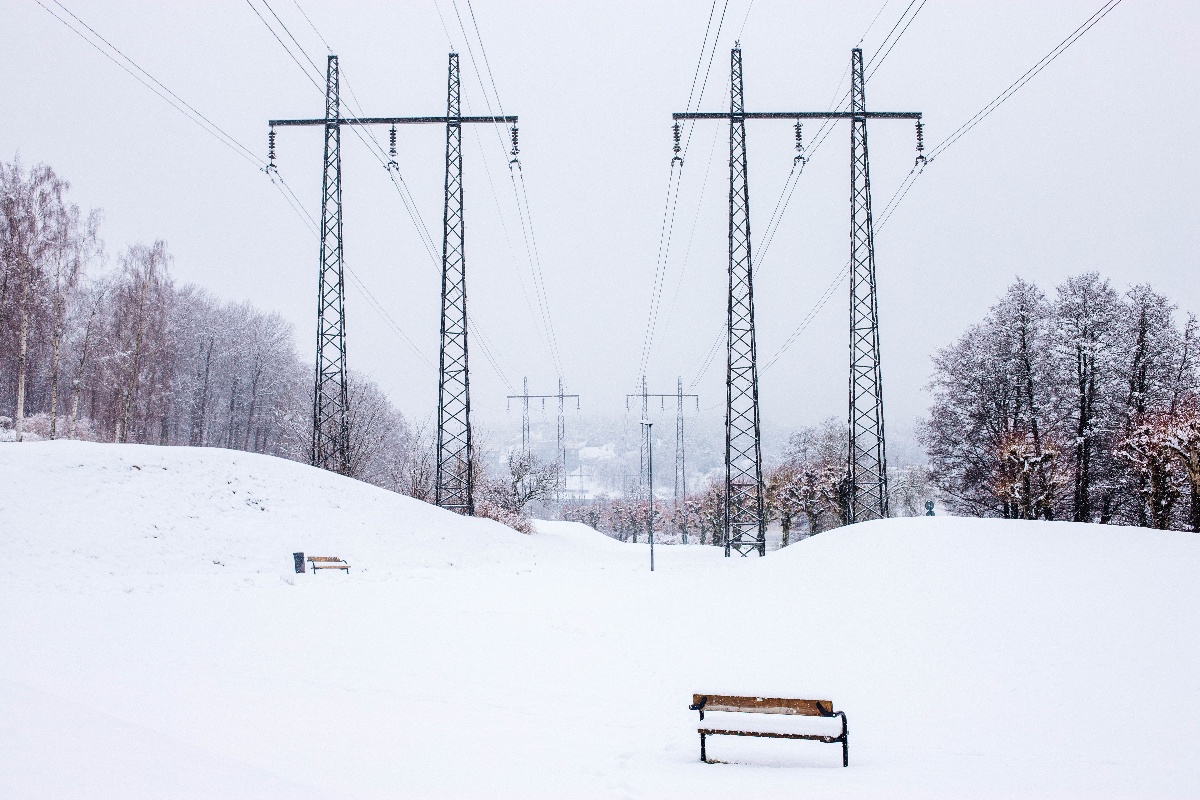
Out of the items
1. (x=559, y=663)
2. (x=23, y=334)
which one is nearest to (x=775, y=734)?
(x=559, y=663)

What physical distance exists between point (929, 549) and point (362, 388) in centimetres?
4709

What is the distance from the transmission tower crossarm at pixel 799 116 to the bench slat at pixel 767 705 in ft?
60.1

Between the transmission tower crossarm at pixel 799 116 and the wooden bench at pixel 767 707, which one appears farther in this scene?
the transmission tower crossarm at pixel 799 116

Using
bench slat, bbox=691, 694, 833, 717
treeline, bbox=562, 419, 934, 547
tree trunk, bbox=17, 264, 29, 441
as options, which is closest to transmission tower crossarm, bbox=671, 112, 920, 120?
bench slat, bbox=691, 694, 833, 717

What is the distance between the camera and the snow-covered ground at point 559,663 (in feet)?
15.2

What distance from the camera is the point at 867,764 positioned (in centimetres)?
536

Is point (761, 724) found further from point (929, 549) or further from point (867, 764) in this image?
point (929, 549)

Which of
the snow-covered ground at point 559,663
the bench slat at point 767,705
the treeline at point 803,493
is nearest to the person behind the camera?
the snow-covered ground at point 559,663

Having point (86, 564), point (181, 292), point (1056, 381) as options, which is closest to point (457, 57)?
point (86, 564)

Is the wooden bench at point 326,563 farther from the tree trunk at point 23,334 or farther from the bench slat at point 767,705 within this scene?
the tree trunk at point 23,334

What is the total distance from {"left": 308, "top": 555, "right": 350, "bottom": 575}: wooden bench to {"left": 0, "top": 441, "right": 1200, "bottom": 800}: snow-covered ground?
2.08ft

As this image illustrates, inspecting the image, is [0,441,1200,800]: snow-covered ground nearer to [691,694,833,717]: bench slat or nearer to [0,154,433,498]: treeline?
[691,694,833,717]: bench slat

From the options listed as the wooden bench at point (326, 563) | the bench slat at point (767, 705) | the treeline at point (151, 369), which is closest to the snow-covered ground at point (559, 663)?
the bench slat at point (767, 705)

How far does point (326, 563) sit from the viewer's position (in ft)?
50.5
